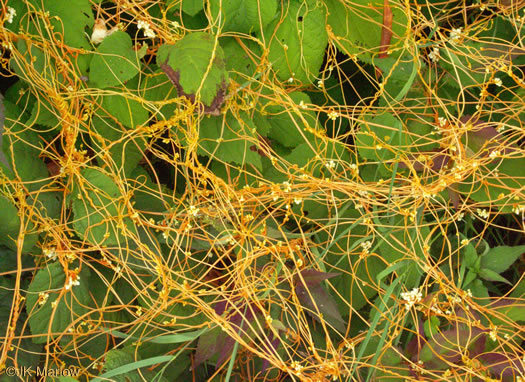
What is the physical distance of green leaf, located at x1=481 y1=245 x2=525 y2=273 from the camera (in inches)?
44.4

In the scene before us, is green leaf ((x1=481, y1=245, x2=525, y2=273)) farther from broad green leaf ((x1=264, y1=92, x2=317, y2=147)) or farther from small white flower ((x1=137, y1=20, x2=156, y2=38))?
small white flower ((x1=137, y1=20, x2=156, y2=38))

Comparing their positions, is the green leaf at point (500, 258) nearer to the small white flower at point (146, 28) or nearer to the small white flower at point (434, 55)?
the small white flower at point (434, 55)

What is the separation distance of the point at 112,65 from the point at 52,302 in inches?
17.7

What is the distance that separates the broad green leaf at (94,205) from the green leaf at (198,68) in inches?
8.7

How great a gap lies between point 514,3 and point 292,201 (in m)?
0.68

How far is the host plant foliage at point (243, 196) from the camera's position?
3.36 ft

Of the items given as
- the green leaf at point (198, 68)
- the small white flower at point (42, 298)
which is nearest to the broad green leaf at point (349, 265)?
the green leaf at point (198, 68)

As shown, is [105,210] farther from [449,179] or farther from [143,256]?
[449,179]

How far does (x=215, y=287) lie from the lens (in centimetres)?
111

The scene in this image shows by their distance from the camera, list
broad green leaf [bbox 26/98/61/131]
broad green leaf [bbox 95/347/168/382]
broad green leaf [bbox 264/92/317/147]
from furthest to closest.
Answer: broad green leaf [bbox 264/92/317/147]
broad green leaf [bbox 26/98/61/131]
broad green leaf [bbox 95/347/168/382]

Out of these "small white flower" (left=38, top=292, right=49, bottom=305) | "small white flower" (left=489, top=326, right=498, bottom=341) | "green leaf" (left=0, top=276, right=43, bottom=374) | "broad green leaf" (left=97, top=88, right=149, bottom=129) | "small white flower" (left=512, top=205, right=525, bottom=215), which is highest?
"broad green leaf" (left=97, top=88, right=149, bottom=129)

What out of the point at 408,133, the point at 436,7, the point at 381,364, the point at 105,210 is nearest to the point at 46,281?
the point at 105,210

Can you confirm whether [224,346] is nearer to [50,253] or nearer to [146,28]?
[50,253]

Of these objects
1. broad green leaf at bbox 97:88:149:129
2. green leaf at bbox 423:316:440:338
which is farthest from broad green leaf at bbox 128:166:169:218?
green leaf at bbox 423:316:440:338
